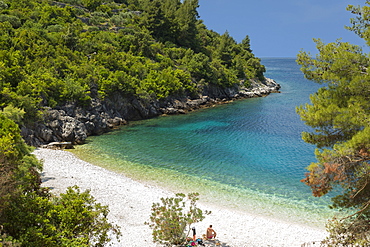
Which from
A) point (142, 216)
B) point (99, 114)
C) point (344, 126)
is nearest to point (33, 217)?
point (142, 216)

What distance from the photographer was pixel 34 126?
32844mm

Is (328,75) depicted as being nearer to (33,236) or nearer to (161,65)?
(33,236)

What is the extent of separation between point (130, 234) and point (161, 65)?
53686 millimetres

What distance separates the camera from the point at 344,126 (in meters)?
12.1

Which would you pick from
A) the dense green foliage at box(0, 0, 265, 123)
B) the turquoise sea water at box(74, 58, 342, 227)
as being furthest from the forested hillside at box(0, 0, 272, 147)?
the turquoise sea water at box(74, 58, 342, 227)

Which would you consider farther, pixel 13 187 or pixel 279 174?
pixel 279 174

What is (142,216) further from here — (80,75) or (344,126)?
(80,75)

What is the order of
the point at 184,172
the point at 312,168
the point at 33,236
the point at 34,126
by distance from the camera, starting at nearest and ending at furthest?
the point at 33,236
the point at 312,168
the point at 184,172
the point at 34,126

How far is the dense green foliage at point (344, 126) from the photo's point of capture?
10773mm

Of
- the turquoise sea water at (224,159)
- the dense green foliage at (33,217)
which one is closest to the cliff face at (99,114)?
the turquoise sea water at (224,159)

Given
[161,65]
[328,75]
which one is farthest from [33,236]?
[161,65]

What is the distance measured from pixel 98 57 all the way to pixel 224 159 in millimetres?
36053

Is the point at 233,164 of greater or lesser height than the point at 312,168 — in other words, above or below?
below

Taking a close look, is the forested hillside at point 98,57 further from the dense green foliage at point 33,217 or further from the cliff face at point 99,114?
the dense green foliage at point 33,217
